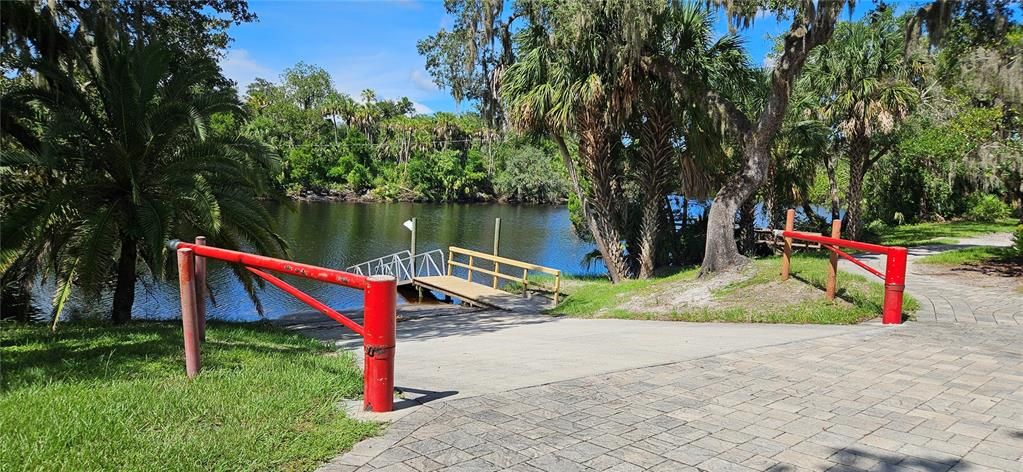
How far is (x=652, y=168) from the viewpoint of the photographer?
16266 mm

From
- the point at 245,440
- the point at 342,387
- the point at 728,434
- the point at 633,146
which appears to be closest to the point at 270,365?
the point at 342,387

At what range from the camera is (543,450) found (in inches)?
137

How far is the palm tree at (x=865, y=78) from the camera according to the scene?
17578 millimetres

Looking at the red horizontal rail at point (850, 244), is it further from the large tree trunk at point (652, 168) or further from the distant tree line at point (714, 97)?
the large tree trunk at point (652, 168)

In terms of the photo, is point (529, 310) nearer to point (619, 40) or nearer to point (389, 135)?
point (619, 40)

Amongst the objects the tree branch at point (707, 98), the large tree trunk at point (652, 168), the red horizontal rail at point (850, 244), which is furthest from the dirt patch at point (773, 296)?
the large tree trunk at point (652, 168)

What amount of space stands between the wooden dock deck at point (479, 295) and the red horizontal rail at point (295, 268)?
1072cm

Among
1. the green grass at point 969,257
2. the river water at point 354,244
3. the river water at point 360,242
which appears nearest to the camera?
the green grass at point 969,257

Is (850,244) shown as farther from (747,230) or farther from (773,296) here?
(747,230)

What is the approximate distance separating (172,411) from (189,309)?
973mm

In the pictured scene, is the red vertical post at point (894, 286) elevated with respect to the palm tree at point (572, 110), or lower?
lower

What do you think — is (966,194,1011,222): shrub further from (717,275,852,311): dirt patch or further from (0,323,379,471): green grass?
(0,323,379,471): green grass

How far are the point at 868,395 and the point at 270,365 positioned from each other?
14.7 feet

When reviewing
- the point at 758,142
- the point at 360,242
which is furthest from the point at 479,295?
the point at 360,242
